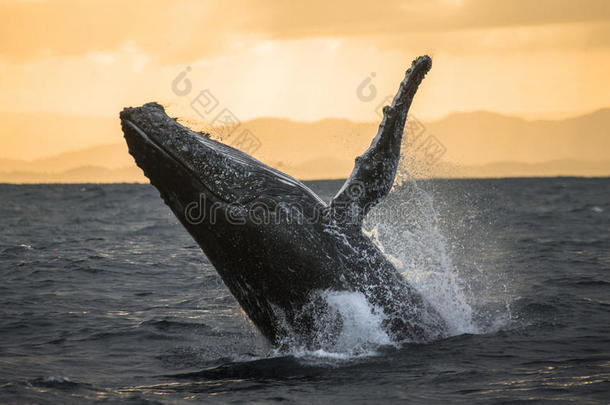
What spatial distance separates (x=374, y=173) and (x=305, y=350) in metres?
2.03

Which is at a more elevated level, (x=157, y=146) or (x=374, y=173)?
(x=157, y=146)

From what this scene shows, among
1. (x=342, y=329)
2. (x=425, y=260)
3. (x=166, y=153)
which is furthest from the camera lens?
(x=425, y=260)

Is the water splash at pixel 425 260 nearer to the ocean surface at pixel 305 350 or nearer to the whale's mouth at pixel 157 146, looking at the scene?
the ocean surface at pixel 305 350

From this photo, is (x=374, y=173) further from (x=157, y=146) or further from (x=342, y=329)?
(x=157, y=146)

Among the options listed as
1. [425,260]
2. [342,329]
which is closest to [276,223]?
[342,329]

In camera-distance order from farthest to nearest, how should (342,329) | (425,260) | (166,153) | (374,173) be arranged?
(425,260) → (374,173) → (342,329) → (166,153)

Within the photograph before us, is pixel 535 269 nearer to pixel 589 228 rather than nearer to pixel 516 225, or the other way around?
pixel 589 228

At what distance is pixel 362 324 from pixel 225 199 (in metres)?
2.02

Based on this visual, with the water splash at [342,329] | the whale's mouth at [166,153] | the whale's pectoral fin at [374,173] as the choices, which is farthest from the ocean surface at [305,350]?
the whale's mouth at [166,153]

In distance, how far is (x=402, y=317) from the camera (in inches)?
322

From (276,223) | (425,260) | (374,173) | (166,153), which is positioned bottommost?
(425,260)

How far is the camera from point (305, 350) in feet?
25.6

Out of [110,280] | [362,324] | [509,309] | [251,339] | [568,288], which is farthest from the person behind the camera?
[110,280]

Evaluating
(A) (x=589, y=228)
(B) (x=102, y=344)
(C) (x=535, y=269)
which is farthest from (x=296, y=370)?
(A) (x=589, y=228)
